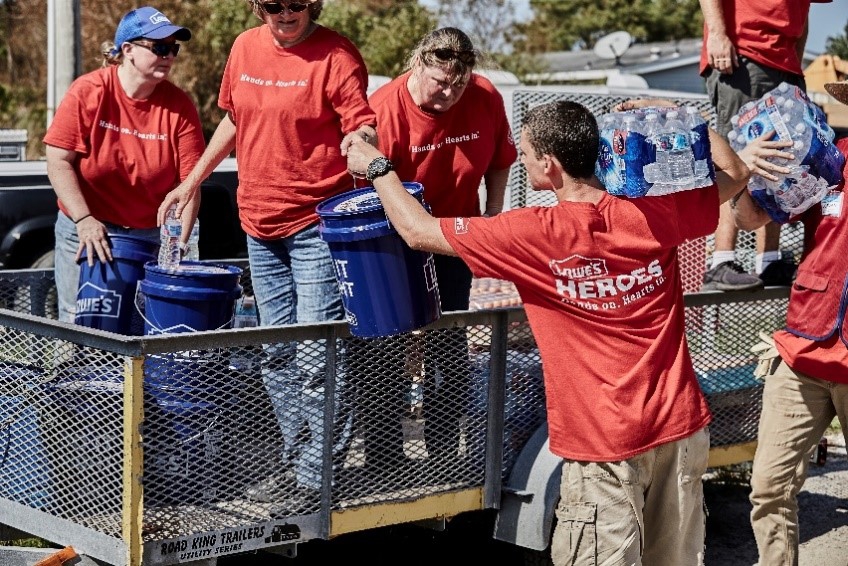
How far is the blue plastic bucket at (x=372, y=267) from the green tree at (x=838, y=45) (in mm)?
55903

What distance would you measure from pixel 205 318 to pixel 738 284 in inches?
89.5

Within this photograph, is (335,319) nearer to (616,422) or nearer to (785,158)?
(616,422)

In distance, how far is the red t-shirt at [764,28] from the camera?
6055 millimetres

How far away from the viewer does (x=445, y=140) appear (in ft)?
16.0

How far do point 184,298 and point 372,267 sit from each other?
0.81 metres

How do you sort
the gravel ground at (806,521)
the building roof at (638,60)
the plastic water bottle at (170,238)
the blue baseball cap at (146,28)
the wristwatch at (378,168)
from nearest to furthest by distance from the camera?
the wristwatch at (378,168)
the plastic water bottle at (170,238)
the blue baseball cap at (146,28)
the gravel ground at (806,521)
the building roof at (638,60)

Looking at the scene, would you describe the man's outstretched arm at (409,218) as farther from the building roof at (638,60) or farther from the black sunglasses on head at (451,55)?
the building roof at (638,60)

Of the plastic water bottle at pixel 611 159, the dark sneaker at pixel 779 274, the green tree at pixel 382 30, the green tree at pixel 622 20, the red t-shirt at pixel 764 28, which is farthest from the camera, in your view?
the green tree at pixel 622 20

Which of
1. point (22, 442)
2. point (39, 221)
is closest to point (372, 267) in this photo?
point (22, 442)

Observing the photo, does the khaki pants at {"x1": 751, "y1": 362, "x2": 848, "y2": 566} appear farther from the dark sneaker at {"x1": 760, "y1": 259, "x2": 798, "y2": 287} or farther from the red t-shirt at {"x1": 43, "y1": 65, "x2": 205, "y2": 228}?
the red t-shirt at {"x1": 43, "y1": 65, "x2": 205, "y2": 228}

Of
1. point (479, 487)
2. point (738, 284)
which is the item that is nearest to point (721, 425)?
point (738, 284)

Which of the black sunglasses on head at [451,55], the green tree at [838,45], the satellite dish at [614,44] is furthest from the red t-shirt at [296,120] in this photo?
the green tree at [838,45]

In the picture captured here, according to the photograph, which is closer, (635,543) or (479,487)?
(635,543)

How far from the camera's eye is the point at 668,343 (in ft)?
12.9
